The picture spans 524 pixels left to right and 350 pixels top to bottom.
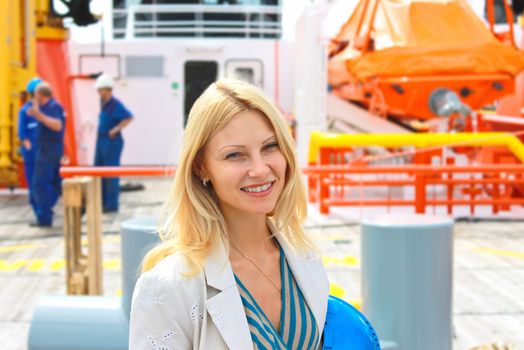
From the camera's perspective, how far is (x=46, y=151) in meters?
8.67

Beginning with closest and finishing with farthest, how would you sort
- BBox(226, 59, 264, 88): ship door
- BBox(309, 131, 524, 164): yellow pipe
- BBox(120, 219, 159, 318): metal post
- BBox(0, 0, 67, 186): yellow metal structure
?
BBox(120, 219, 159, 318): metal post
BBox(309, 131, 524, 164): yellow pipe
BBox(0, 0, 67, 186): yellow metal structure
BBox(226, 59, 264, 88): ship door

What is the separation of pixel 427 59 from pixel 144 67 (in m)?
6.78

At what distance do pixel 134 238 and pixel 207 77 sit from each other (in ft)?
40.5

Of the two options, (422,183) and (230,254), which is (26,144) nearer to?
(422,183)

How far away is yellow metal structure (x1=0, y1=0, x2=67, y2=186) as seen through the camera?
33.6ft

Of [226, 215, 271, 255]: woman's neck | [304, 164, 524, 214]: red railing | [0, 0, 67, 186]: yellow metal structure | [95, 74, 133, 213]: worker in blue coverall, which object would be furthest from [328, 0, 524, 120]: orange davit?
[226, 215, 271, 255]: woman's neck

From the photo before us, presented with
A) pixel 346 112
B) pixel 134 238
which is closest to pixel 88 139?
pixel 346 112

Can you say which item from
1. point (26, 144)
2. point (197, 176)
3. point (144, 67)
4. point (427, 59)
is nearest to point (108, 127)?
point (26, 144)

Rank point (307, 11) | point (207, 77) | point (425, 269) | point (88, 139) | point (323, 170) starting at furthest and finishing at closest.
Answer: point (207, 77) < point (88, 139) < point (307, 11) < point (323, 170) < point (425, 269)

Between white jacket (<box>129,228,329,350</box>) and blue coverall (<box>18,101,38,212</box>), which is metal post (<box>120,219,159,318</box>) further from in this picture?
blue coverall (<box>18,101,38,212</box>)

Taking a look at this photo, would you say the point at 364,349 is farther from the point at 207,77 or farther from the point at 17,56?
the point at 207,77

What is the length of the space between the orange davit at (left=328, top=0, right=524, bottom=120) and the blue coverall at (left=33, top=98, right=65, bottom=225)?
374 centimetres

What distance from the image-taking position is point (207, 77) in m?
15.9

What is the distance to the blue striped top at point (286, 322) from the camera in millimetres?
1663
